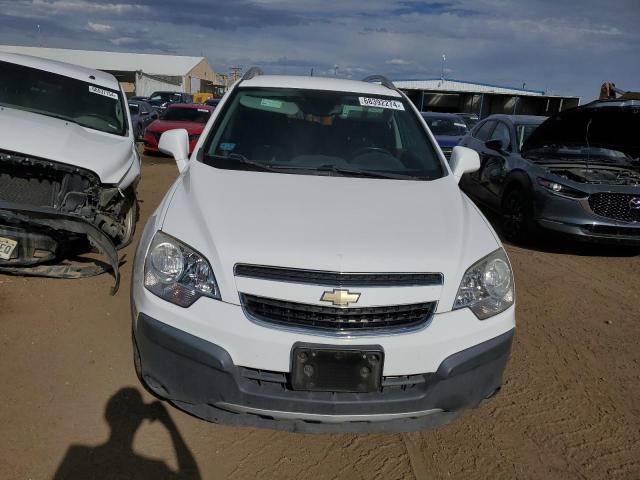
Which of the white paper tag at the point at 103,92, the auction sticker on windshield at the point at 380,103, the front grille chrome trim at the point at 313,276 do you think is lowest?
the front grille chrome trim at the point at 313,276

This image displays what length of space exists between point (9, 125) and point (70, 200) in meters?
0.92

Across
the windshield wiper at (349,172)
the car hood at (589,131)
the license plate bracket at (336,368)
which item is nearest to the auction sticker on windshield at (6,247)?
the windshield wiper at (349,172)

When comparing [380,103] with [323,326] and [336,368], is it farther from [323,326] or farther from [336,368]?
[336,368]

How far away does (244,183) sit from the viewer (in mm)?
2973

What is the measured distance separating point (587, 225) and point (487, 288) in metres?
4.21

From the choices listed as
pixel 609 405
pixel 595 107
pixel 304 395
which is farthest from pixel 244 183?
pixel 595 107

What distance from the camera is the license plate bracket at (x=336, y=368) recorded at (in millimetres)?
2209

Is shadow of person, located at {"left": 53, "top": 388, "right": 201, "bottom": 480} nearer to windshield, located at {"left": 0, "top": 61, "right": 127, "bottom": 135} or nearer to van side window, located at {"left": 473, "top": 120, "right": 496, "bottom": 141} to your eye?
windshield, located at {"left": 0, "top": 61, "right": 127, "bottom": 135}

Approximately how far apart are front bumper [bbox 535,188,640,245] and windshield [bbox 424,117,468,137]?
740cm

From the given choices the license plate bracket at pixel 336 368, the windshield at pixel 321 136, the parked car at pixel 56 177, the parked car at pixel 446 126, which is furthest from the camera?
the parked car at pixel 446 126

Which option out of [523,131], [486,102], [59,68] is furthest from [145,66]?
[523,131]

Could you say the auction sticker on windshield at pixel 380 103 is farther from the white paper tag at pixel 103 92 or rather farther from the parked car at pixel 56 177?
the white paper tag at pixel 103 92

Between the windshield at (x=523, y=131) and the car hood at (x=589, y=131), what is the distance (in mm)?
200

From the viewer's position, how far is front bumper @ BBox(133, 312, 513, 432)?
2.24 meters
